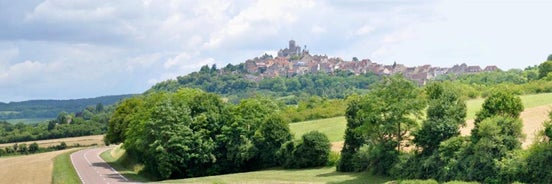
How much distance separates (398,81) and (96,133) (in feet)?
430

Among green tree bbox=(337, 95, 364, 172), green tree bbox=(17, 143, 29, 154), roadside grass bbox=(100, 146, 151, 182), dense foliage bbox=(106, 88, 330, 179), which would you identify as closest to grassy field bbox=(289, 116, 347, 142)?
dense foliage bbox=(106, 88, 330, 179)

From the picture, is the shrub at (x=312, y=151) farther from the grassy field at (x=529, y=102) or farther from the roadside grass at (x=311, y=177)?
the grassy field at (x=529, y=102)

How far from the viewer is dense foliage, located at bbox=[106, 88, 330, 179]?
60031 mm

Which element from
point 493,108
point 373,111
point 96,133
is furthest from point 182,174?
point 96,133

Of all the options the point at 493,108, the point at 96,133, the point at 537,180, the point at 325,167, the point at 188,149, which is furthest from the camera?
the point at 96,133

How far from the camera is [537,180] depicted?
32.9 metres

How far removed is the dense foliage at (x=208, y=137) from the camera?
60.0 meters

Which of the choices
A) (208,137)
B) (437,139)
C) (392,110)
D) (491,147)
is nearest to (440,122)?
(437,139)

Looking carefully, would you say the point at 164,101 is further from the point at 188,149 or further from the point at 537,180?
the point at 537,180

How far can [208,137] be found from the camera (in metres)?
64.3

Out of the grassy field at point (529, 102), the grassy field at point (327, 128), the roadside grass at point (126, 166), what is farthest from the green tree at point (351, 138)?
the grassy field at point (529, 102)

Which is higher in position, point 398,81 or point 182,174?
point 398,81

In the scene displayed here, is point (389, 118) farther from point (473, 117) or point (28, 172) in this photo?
point (28, 172)

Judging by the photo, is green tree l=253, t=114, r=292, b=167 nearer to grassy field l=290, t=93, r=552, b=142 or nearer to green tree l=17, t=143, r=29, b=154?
grassy field l=290, t=93, r=552, b=142
